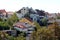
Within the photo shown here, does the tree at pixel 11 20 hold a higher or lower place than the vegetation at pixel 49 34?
lower

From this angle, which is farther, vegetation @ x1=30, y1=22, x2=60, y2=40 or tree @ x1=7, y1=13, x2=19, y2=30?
tree @ x1=7, y1=13, x2=19, y2=30

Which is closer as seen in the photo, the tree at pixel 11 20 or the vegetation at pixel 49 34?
the vegetation at pixel 49 34

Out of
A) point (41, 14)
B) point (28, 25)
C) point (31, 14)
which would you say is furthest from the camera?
point (41, 14)

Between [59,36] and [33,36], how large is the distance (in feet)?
5.25

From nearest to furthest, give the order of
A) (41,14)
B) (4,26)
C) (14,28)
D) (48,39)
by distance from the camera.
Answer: (48,39) → (4,26) → (14,28) → (41,14)

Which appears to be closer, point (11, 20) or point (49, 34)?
point (49, 34)

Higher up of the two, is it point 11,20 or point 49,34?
point 49,34

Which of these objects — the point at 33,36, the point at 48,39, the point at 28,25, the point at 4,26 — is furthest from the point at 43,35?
the point at 28,25

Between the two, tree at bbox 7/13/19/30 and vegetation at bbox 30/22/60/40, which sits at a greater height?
vegetation at bbox 30/22/60/40

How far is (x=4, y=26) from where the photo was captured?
27.0 m

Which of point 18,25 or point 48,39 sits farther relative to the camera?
point 18,25

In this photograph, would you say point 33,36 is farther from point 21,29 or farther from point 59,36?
point 21,29

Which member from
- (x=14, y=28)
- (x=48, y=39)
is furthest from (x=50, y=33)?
(x=14, y=28)

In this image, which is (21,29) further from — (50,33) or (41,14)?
(41,14)
